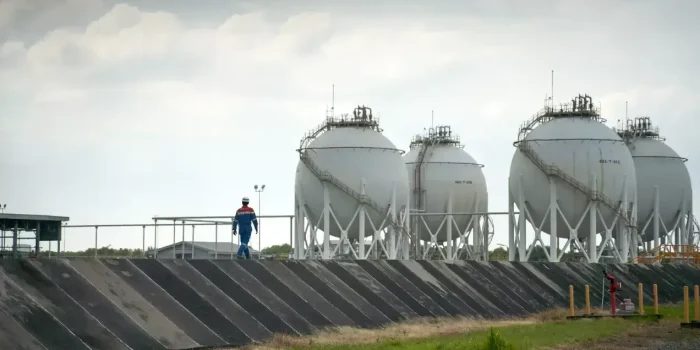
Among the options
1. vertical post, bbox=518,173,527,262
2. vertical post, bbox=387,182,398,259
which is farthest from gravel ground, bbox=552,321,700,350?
vertical post, bbox=518,173,527,262

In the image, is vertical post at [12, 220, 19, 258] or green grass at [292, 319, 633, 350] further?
vertical post at [12, 220, 19, 258]

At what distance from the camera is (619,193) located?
6850 cm

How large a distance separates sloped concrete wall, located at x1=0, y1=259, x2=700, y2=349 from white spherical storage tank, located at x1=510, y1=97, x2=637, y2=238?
27.3 m

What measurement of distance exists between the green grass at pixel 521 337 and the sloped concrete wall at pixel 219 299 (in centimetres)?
246

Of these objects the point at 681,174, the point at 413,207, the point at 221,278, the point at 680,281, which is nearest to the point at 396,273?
the point at 221,278

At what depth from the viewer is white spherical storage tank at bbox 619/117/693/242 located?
80.8 metres

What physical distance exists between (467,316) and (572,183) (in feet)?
115

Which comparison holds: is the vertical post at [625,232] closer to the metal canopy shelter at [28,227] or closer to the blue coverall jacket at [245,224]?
the metal canopy shelter at [28,227]

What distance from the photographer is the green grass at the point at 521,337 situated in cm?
2345

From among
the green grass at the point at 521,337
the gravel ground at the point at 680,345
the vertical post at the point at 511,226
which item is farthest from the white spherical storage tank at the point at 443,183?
the gravel ground at the point at 680,345

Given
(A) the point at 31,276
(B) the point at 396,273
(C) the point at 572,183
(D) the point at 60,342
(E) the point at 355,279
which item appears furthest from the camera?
(C) the point at 572,183

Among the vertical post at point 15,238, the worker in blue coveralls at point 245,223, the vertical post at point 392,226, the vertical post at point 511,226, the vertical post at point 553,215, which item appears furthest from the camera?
the vertical post at point 511,226

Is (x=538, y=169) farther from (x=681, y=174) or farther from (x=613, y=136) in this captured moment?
(x=681, y=174)

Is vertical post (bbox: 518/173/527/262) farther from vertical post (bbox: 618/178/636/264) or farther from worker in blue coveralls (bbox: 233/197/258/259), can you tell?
worker in blue coveralls (bbox: 233/197/258/259)
